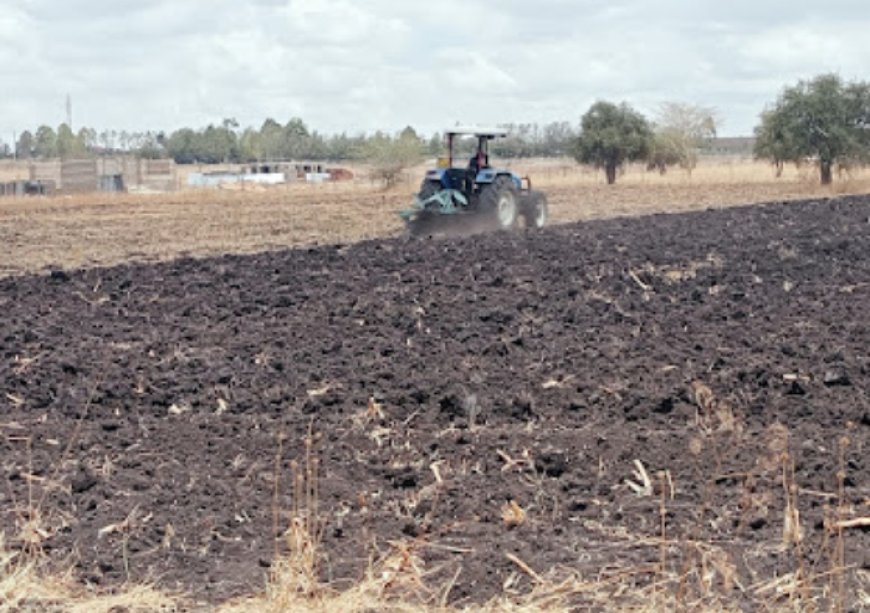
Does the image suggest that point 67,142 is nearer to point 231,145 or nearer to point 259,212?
point 231,145

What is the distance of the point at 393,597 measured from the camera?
5566 millimetres

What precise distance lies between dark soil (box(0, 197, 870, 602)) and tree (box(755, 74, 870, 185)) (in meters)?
32.4

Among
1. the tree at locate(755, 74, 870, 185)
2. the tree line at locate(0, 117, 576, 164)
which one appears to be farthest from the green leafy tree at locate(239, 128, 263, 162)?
the tree at locate(755, 74, 870, 185)

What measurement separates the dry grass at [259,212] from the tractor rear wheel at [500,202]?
11.3 feet

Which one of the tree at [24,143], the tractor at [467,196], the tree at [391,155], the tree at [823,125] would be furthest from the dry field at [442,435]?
the tree at [24,143]

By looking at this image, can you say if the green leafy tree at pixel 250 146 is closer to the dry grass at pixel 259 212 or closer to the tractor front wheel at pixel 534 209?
the dry grass at pixel 259 212

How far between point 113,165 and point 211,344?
4648 cm

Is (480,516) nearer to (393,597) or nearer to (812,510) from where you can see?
(393,597)

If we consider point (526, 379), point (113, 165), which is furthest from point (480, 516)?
point (113, 165)

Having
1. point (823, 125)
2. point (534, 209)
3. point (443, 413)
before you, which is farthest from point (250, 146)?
point (443, 413)

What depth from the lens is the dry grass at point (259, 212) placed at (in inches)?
955

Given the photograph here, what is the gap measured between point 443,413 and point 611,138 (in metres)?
50.9

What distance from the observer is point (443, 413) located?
9047 millimetres

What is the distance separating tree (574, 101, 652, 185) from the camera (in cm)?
5897
